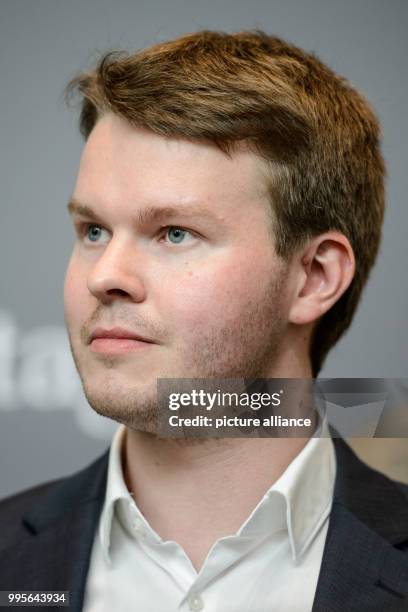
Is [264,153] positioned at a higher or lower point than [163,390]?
higher

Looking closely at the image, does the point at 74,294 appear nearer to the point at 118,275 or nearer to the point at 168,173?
the point at 118,275

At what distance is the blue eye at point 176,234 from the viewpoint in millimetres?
1590

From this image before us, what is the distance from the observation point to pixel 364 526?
5.29 ft

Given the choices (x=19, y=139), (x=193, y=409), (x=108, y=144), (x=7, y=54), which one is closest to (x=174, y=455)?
(x=193, y=409)

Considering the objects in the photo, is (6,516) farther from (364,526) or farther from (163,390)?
(364,526)

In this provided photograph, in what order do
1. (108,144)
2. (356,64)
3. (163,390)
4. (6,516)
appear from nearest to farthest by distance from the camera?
(163,390) < (108,144) < (6,516) < (356,64)

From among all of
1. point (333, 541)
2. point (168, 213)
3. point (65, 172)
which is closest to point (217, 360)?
point (168, 213)

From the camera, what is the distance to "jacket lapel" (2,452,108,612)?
1.63 metres

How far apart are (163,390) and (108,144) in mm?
507

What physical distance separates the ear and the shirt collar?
249 millimetres

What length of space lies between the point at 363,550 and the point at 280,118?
2.83 feet

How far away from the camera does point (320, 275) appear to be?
70.6 inches

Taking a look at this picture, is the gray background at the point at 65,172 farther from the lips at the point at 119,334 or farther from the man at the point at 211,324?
the lips at the point at 119,334

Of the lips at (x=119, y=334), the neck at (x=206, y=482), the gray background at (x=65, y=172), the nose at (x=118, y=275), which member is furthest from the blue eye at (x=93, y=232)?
A: the gray background at (x=65, y=172)
